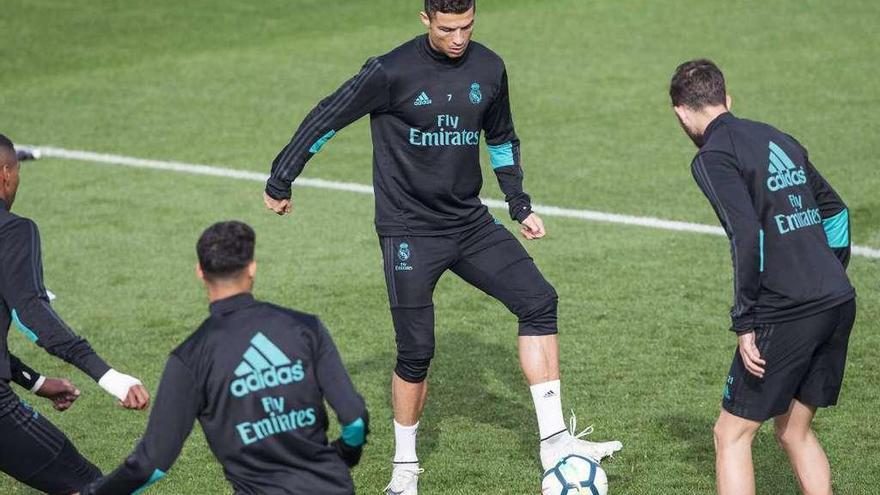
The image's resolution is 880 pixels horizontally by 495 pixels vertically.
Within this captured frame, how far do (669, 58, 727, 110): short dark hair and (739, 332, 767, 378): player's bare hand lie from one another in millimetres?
1102

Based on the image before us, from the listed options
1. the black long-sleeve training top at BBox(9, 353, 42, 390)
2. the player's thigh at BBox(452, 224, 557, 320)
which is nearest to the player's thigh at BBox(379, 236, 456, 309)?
the player's thigh at BBox(452, 224, 557, 320)

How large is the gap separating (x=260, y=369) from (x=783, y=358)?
8.38 feet

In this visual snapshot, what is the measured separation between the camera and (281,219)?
1447cm

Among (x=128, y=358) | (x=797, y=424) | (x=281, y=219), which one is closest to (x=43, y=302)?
(x=797, y=424)

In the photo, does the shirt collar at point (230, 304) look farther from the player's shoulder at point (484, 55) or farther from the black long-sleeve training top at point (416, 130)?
the player's shoulder at point (484, 55)

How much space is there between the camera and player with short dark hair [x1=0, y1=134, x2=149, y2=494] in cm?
644

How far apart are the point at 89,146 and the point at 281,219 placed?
4.10 m

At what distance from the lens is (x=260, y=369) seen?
5.64 metres

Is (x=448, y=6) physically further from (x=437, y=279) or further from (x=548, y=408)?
(x=548, y=408)

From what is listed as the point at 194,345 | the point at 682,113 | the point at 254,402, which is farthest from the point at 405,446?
the point at 194,345

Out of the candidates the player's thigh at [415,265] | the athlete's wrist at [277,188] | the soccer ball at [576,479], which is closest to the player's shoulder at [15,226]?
the athlete's wrist at [277,188]

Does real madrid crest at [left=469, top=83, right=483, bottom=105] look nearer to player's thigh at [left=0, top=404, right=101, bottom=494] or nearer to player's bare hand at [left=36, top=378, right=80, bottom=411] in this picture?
player's bare hand at [left=36, top=378, right=80, bottom=411]

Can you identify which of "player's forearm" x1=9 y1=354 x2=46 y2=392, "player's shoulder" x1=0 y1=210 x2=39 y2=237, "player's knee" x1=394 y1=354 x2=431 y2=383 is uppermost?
"player's shoulder" x1=0 y1=210 x2=39 y2=237

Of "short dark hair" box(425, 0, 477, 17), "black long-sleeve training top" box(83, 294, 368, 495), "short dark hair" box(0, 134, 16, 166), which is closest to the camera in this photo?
"black long-sleeve training top" box(83, 294, 368, 495)
